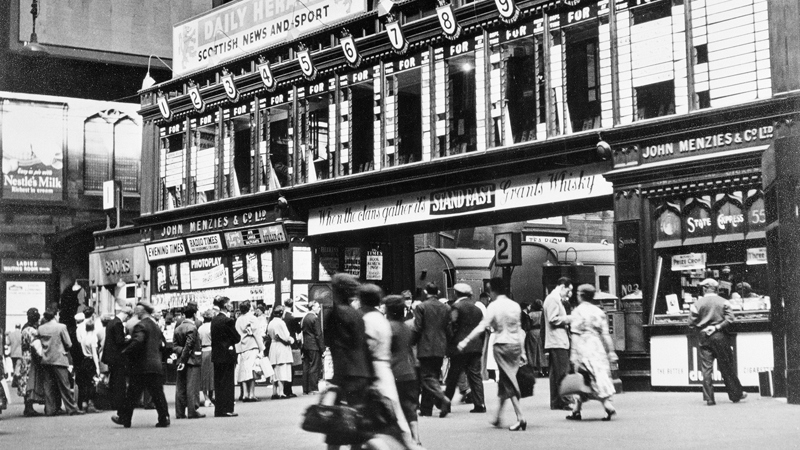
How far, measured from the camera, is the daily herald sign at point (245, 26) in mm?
28828

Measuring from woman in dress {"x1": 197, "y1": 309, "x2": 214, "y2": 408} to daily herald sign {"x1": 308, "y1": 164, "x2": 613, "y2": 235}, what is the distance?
279 inches

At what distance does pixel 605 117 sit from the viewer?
21.0 meters

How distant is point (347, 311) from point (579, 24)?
1390 centimetres

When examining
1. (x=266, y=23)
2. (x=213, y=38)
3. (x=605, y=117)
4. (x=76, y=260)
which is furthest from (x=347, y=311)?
(x=76, y=260)

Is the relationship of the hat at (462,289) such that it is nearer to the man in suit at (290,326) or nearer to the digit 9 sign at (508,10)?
the man in suit at (290,326)

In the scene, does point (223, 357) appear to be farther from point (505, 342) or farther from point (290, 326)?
point (290, 326)

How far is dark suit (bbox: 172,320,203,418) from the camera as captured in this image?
702 inches

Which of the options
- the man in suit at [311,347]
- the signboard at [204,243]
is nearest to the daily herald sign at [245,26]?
the signboard at [204,243]

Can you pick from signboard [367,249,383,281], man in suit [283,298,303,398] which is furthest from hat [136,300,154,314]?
signboard [367,249,383,281]

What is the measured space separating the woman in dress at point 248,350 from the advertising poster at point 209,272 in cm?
1006

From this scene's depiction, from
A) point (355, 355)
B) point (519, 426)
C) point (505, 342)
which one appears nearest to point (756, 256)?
point (505, 342)

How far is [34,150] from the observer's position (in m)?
47.2

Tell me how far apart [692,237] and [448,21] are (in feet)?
26.5

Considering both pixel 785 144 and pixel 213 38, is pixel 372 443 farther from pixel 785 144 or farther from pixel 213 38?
pixel 213 38
